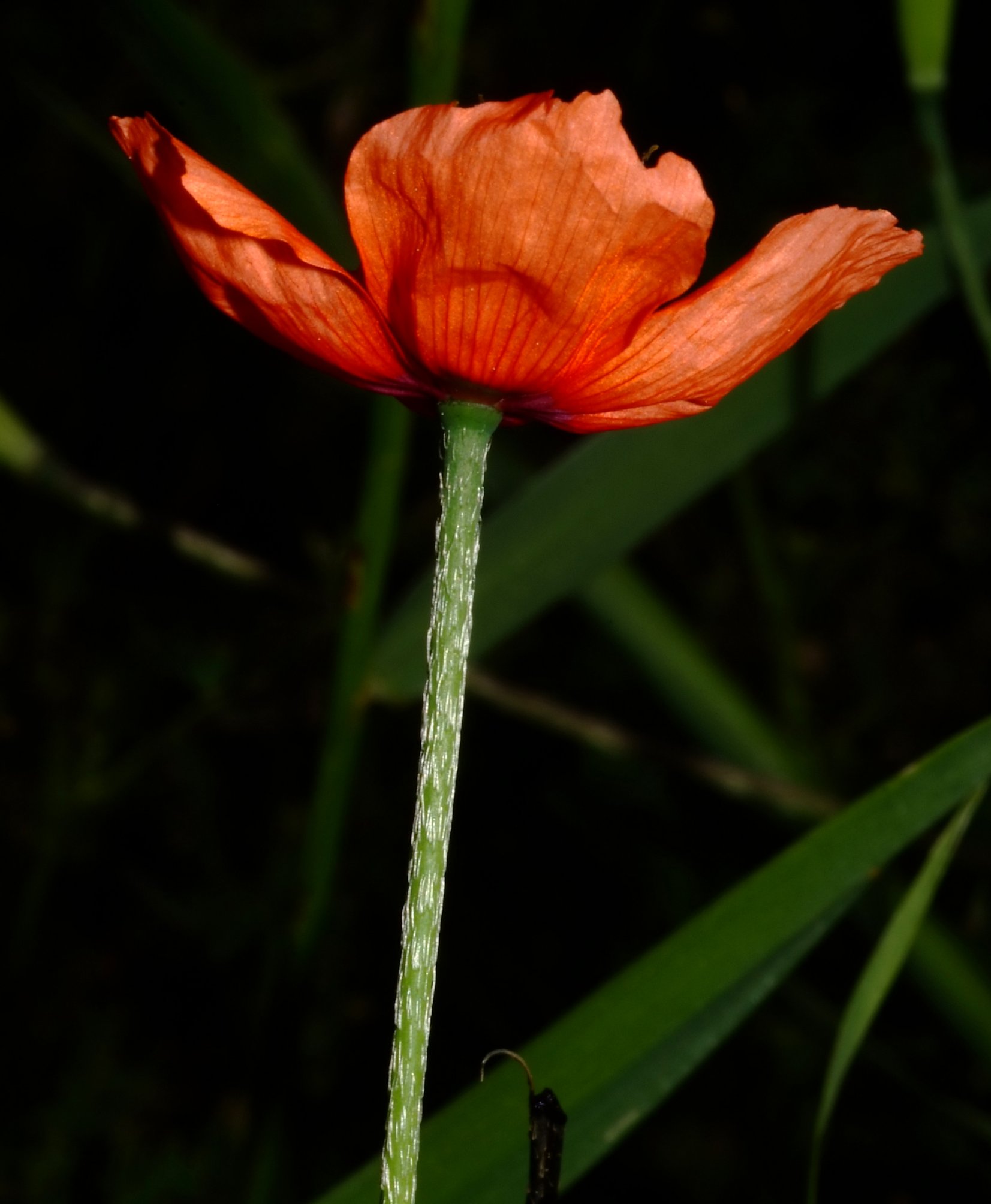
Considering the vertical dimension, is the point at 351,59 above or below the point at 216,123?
above

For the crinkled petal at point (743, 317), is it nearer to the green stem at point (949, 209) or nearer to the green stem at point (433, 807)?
the green stem at point (433, 807)

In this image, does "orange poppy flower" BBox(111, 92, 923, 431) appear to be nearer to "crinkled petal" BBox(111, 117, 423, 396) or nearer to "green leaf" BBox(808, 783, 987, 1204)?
"crinkled petal" BBox(111, 117, 423, 396)

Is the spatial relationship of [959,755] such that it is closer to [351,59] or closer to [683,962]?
[683,962]

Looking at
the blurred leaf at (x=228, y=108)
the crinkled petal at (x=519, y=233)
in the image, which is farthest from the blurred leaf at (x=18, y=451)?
the crinkled petal at (x=519, y=233)

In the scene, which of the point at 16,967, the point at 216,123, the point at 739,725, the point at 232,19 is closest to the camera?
the point at 216,123

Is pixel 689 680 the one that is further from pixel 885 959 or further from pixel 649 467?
pixel 885 959

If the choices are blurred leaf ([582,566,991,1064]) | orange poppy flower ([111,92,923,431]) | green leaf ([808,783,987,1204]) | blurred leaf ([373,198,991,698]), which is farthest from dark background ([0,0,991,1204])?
orange poppy flower ([111,92,923,431])

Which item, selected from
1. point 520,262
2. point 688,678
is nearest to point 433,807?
point 520,262

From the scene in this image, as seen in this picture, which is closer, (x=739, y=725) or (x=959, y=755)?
(x=959, y=755)

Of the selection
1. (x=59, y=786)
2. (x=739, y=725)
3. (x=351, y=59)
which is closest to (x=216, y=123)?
(x=739, y=725)
